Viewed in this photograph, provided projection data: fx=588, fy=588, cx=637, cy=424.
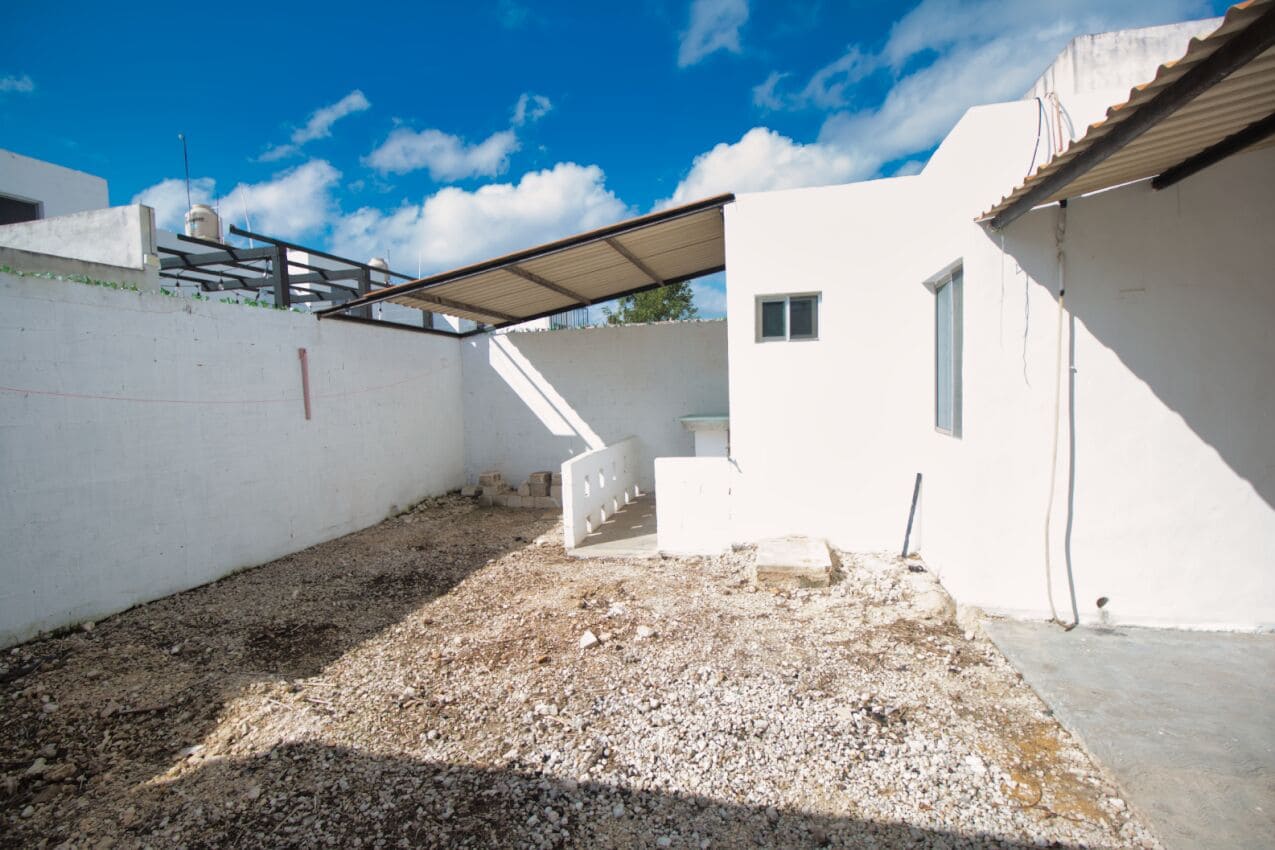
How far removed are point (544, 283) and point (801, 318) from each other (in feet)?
11.2

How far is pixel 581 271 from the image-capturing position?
286 inches

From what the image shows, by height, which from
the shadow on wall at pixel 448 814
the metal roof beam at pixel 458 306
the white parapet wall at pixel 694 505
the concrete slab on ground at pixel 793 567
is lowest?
the shadow on wall at pixel 448 814

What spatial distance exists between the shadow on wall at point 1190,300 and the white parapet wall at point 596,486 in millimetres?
4537

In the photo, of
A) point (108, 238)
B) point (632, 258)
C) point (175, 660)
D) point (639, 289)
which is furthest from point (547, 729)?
point (639, 289)

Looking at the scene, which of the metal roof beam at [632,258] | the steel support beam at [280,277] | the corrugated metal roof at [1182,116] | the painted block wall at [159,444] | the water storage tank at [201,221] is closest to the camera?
the corrugated metal roof at [1182,116]

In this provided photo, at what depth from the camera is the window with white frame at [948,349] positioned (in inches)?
168

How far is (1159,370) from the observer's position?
140 inches

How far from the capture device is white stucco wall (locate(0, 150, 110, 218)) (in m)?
10.9

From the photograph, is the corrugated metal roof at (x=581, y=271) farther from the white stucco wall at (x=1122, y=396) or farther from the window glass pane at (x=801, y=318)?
the white stucco wall at (x=1122, y=396)

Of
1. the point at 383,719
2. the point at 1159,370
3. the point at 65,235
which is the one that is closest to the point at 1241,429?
the point at 1159,370

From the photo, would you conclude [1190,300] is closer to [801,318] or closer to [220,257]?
[801,318]

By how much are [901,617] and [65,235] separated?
7919 millimetres

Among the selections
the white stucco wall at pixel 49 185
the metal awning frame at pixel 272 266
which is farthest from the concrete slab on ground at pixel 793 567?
the white stucco wall at pixel 49 185

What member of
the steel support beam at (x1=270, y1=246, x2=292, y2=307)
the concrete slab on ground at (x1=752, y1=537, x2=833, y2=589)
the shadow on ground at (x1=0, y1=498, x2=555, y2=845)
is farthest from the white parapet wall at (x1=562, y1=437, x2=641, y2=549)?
the steel support beam at (x1=270, y1=246, x2=292, y2=307)
